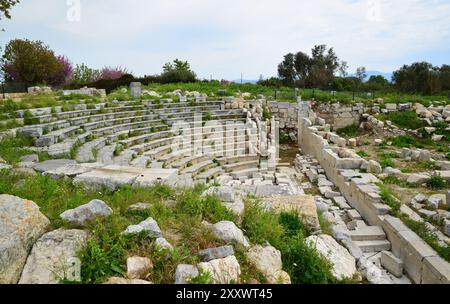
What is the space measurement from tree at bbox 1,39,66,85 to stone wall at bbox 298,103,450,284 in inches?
616

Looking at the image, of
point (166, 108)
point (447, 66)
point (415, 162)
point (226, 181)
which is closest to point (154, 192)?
point (226, 181)

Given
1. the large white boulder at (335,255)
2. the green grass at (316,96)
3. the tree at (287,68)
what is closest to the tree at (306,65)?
the tree at (287,68)

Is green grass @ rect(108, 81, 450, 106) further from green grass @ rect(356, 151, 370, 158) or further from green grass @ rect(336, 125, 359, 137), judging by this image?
green grass @ rect(356, 151, 370, 158)

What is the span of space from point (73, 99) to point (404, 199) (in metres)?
11.2

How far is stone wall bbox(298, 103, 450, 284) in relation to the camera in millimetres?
4609

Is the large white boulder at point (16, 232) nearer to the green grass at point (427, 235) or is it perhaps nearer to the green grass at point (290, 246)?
the green grass at point (290, 246)

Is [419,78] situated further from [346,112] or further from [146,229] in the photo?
[146,229]

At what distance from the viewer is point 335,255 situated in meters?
4.14

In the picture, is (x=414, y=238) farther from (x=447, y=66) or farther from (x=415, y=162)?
(x=447, y=66)

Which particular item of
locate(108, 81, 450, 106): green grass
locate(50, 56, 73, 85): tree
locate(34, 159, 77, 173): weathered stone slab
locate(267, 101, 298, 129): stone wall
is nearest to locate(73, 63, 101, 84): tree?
locate(50, 56, 73, 85): tree

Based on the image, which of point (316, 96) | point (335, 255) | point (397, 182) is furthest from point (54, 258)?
point (316, 96)

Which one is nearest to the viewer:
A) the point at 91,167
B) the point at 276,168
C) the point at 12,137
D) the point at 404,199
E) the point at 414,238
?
the point at 414,238

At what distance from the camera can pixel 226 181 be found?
30.1 ft

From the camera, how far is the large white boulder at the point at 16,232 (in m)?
2.76
